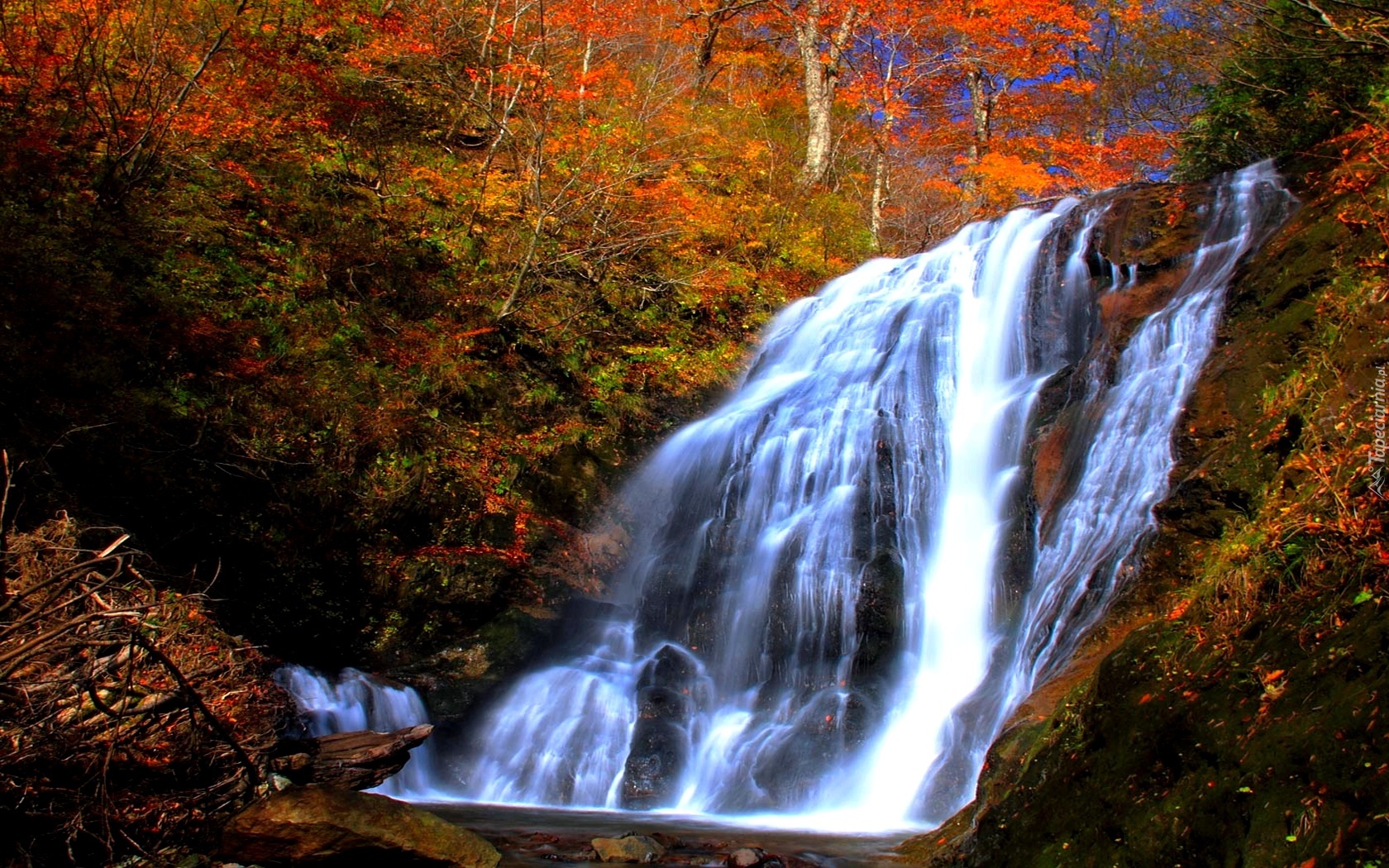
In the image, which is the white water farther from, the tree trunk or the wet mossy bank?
the tree trunk

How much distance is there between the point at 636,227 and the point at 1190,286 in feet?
26.0

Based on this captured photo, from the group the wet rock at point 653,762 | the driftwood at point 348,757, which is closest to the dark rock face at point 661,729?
the wet rock at point 653,762

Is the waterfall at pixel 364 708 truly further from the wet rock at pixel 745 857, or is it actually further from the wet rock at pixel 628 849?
the wet rock at pixel 745 857

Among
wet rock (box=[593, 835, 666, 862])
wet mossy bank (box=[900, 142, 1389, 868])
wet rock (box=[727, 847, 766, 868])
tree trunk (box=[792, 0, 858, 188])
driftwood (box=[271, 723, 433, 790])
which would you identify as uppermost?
tree trunk (box=[792, 0, 858, 188])

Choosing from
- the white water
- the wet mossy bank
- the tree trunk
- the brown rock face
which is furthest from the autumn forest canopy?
the wet mossy bank

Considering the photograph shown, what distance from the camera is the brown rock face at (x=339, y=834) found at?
4.65 meters

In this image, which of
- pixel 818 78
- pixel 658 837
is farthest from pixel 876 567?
pixel 818 78

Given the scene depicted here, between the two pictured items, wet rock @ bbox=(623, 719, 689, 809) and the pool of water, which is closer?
the pool of water

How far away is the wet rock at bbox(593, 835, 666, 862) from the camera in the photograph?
5723mm

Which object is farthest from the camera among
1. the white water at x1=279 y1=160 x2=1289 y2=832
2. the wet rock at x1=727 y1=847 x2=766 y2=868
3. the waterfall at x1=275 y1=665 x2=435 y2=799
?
the waterfall at x1=275 y1=665 x2=435 y2=799

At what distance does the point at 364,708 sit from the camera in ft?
26.6

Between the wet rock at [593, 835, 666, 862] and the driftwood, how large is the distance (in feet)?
5.04

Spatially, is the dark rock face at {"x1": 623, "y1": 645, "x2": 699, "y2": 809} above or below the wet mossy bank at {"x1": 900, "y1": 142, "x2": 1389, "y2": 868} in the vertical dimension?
below

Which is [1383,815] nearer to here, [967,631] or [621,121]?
[967,631]
